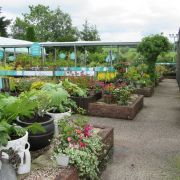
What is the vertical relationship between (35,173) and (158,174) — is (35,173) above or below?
above

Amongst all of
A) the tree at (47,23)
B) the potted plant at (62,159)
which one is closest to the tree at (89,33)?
the tree at (47,23)

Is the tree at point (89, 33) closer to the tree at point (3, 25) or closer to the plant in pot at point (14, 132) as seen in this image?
the tree at point (3, 25)

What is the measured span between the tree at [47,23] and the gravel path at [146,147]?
44.0 m

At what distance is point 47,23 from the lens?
52.1 m

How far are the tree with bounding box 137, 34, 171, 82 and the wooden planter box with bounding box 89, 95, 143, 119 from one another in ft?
20.2

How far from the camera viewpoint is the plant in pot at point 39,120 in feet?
12.2

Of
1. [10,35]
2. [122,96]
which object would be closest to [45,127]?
[122,96]

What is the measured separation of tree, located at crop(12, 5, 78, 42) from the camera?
51094 millimetres

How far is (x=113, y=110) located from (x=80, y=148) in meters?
3.72

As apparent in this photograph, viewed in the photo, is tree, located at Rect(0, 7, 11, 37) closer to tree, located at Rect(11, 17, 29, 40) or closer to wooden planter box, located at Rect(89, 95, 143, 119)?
tree, located at Rect(11, 17, 29, 40)

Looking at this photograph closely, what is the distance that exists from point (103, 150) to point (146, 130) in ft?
6.77

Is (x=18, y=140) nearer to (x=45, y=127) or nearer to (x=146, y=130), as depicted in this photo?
(x=45, y=127)

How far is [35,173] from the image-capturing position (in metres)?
3.13

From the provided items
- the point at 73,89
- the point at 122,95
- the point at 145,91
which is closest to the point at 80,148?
the point at 122,95
